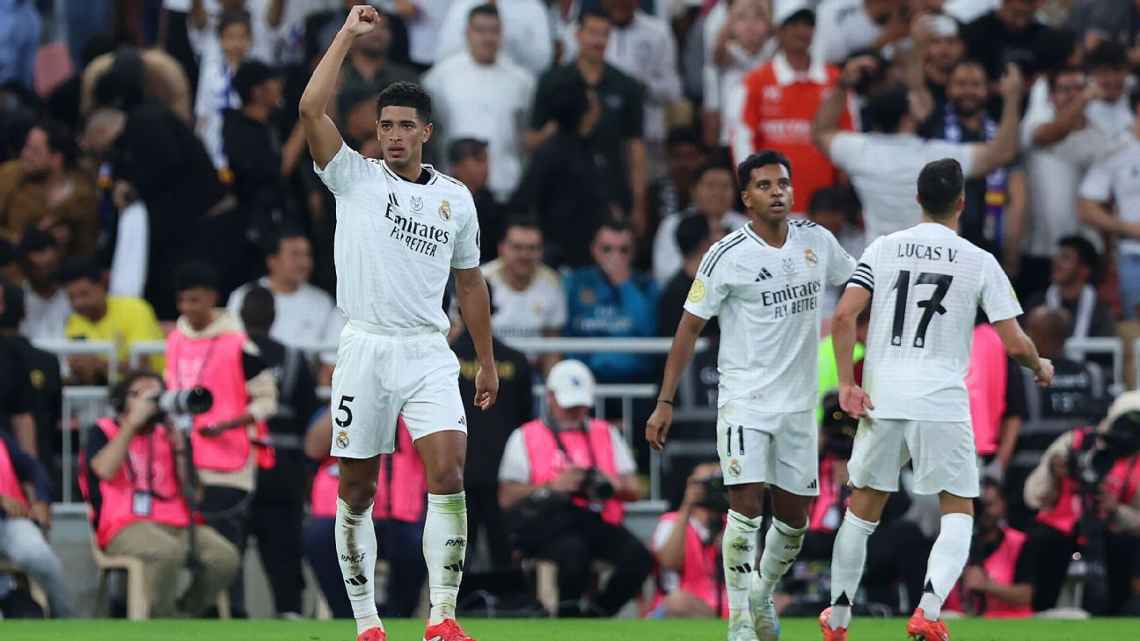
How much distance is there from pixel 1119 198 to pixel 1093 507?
3.84 metres

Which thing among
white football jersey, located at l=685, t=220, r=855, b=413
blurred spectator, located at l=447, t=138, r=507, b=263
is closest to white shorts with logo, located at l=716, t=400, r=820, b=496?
white football jersey, located at l=685, t=220, r=855, b=413

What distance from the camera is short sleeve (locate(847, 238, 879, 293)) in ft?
34.2

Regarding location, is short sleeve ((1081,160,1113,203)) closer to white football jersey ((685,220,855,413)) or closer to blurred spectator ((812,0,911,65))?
blurred spectator ((812,0,911,65))

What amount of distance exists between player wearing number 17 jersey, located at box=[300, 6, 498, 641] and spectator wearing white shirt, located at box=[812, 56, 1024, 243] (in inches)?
248

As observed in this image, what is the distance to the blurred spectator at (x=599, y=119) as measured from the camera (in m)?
17.1

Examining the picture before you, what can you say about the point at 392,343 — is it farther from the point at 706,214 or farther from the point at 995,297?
the point at 706,214

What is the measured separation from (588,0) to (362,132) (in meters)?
3.19

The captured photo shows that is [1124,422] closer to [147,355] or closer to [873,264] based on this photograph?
[873,264]

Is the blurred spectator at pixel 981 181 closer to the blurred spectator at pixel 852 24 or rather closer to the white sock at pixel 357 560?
the blurred spectator at pixel 852 24

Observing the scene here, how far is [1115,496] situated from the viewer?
46.9ft

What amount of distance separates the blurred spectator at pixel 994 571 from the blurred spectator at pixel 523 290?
3.50 m

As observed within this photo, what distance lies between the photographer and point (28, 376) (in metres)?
14.6

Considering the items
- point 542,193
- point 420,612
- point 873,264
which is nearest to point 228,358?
point 420,612

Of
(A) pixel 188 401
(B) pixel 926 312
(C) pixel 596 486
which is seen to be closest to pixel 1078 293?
(C) pixel 596 486
